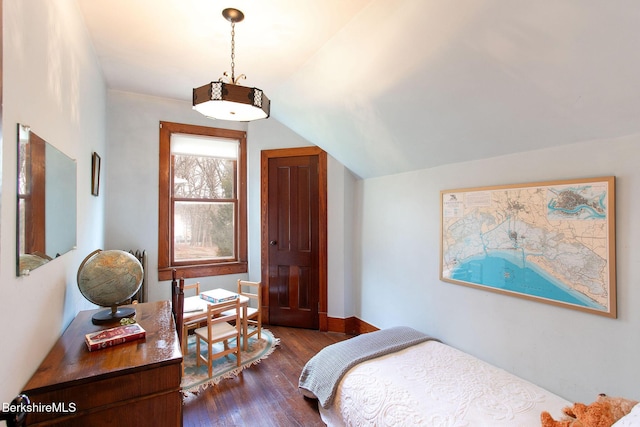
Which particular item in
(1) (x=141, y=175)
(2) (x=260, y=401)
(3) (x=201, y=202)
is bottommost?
(2) (x=260, y=401)

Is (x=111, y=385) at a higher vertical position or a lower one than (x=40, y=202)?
lower

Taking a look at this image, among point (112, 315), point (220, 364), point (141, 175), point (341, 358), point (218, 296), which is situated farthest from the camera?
point (141, 175)

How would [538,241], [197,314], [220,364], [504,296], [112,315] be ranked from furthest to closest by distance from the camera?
[220,364]
[197,314]
[504,296]
[538,241]
[112,315]

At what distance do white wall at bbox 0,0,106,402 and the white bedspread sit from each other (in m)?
1.68

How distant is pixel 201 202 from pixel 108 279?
8.20ft

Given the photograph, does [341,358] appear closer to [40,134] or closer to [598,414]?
[598,414]

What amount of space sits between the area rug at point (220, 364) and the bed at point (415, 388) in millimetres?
811

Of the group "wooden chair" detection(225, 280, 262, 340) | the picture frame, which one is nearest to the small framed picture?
the picture frame

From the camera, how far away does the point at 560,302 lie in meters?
1.92

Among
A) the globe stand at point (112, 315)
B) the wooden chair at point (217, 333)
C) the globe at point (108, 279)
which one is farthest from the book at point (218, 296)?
the globe at point (108, 279)

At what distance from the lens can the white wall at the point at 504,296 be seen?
5.49 feet

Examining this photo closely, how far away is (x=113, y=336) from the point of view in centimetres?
145

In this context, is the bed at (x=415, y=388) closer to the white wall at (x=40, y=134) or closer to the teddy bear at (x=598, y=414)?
the teddy bear at (x=598, y=414)

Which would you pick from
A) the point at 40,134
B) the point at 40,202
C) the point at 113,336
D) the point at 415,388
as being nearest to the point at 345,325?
the point at 415,388
